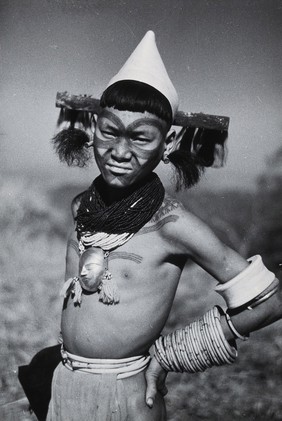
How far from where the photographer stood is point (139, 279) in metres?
1.24

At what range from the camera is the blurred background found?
5.98 feet

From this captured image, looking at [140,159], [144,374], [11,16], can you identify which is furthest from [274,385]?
[11,16]

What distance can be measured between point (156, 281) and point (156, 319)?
0.09 m

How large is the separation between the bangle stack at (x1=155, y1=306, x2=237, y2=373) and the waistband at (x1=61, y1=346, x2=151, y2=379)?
0.21 ft

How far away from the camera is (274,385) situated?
6.61ft

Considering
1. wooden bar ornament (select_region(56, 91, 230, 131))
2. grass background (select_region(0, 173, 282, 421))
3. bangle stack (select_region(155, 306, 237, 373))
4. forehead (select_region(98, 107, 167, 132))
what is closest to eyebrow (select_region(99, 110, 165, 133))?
forehead (select_region(98, 107, 167, 132))

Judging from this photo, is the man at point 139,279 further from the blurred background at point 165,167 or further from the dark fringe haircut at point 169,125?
the blurred background at point 165,167

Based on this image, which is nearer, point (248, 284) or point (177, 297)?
point (248, 284)

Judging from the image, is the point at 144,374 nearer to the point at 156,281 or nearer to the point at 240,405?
the point at 156,281

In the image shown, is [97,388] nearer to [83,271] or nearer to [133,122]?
[83,271]

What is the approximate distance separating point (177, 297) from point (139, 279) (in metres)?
1.01

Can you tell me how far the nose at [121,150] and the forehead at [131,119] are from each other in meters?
0.04

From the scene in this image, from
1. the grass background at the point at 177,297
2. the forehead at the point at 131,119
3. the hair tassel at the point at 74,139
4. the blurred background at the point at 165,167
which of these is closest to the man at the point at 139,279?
the forehead at the point at 131,119

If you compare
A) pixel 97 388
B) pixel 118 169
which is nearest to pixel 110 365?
pixel 97 388
